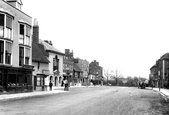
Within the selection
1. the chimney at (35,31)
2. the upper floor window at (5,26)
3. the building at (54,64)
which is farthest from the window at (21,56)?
the building at (54,64)

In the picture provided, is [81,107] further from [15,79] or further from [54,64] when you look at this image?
[54,64]

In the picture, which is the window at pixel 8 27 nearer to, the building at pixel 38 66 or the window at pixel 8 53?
the window at pixel 8 53

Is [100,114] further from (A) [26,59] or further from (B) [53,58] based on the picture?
(B) [53,58]

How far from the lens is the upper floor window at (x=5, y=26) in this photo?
2810 cm

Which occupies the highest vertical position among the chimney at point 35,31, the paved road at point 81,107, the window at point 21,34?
the chimney at point 35,31

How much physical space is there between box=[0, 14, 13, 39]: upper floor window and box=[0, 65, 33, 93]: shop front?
3.68 meters

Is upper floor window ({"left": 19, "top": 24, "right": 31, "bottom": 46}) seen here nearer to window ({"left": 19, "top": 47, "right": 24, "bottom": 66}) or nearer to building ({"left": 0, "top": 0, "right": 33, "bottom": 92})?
building ({"left": 0, "top": 0, "right": 33, "bottom": 92})

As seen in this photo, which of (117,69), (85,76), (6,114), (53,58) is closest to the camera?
(6,114)

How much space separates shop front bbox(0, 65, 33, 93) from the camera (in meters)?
27.5

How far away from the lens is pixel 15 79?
2980 cm

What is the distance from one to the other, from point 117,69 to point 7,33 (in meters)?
122

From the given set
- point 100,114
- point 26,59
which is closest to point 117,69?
point 26,59

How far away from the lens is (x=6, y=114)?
11.7m

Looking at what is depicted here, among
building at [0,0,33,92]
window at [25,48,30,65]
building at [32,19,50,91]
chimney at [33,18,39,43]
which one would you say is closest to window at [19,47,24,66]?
building at [0,0,33,92]
